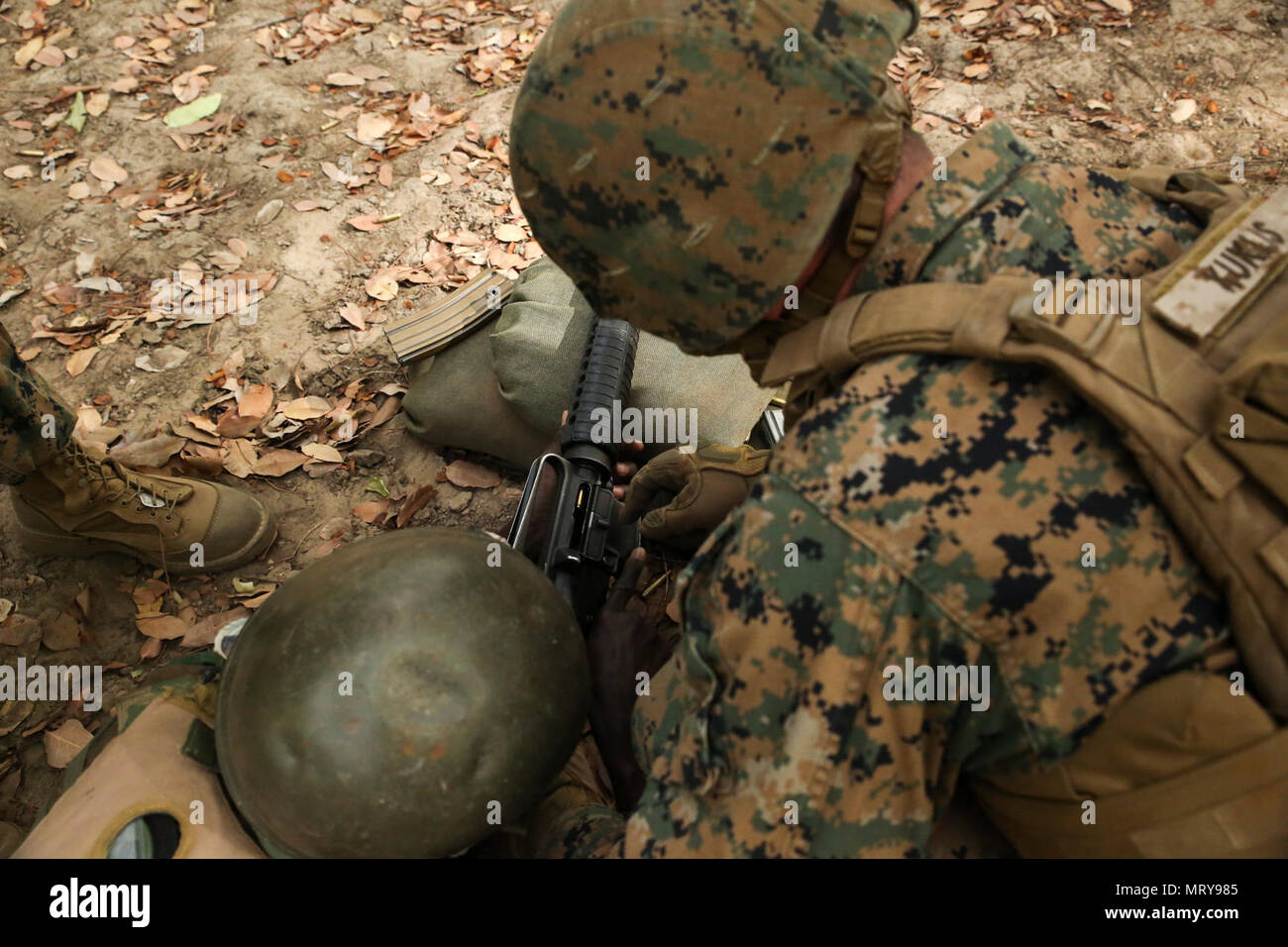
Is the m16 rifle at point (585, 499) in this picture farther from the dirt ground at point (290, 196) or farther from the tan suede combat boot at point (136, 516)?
the tan suede combat boot at point (136, 516)

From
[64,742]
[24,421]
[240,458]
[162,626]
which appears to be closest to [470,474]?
[240,458]

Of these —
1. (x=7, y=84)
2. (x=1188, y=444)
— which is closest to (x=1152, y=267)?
(x=1188, y=444)

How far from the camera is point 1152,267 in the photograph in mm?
1664

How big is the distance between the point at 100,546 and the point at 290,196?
2.06m

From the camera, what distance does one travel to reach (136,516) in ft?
10.1

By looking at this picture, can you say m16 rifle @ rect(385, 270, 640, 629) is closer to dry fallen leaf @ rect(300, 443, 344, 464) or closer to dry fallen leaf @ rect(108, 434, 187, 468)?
dry fallen leaf @ rect(300, 443, 344, 464)

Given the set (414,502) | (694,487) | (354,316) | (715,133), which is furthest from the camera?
(354,316)

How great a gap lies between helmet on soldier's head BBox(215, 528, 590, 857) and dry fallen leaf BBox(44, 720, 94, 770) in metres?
1.13

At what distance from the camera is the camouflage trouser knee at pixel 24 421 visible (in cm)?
263

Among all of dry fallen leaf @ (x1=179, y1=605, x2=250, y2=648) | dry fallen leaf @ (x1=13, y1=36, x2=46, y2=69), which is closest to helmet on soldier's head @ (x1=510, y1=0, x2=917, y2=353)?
dry fallen leaf @ (x1=179, y1=605, x2=250, y2=648)

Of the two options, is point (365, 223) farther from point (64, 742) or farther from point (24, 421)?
point (64, 742)

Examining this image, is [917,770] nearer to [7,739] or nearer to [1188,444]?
[1188,444]

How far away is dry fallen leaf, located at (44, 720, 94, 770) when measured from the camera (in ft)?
9.21

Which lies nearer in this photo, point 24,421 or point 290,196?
point 24,421
